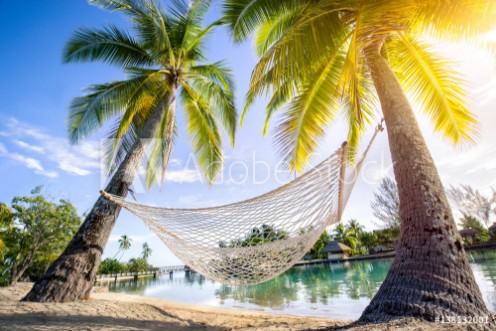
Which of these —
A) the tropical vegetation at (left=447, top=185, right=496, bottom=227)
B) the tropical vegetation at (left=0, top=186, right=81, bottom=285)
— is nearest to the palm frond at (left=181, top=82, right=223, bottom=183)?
the tropical vegetation at (left=0, top=186, right=81, bottom=285)

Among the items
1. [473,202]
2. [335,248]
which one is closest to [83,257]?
[335,248]

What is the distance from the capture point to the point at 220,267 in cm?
238

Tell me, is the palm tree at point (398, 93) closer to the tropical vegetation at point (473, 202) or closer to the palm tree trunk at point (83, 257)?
the palm tree trunk at point (83, 257)

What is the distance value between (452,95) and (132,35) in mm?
4580

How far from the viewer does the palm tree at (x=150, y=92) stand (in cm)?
360

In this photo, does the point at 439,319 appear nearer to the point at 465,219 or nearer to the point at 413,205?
the point at 413,205

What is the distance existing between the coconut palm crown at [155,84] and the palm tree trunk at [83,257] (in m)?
1.03

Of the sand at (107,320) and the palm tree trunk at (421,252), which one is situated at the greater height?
the palm tree trunk at (421,252)

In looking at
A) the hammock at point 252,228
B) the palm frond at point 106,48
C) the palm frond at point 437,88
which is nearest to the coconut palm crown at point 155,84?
the palm frond at point 106,48

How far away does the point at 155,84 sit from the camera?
412 cm

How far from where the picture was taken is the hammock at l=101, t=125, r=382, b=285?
218 centimetres

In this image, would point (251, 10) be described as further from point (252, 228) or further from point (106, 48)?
point (106, 48)

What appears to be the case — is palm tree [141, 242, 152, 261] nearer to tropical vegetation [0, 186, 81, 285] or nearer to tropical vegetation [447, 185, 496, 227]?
tropical vegetation [0, 186, 81, 285]

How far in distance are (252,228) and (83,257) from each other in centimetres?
168
